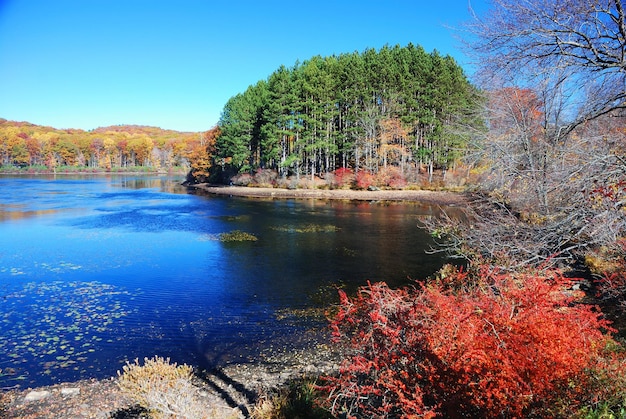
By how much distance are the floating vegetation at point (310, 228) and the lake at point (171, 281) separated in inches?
3.0

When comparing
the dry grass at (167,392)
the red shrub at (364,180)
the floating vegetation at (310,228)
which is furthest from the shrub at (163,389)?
the red shrub at (364,180)

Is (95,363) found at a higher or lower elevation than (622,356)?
lower

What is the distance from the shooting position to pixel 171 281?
15070 mm

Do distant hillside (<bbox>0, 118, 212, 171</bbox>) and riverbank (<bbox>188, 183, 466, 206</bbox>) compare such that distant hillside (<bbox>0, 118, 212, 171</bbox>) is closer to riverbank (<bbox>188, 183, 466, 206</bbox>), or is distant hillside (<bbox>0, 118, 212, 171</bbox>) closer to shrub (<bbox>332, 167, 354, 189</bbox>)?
riverbank (<bbox>188, 183, 466, 206</bbox>)

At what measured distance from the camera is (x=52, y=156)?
121 m

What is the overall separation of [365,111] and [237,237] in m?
34.6

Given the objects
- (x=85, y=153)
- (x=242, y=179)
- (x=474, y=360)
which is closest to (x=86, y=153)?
(x=85, y=153)

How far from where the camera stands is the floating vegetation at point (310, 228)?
83.3ft

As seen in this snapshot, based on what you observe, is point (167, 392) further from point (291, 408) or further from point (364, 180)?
point (364, 180)

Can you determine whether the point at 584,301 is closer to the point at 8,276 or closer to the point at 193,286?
the point at 193,286

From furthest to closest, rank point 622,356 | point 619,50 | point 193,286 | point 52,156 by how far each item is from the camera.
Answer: point 52,156
point 193,286
point 619,50
point 622,356

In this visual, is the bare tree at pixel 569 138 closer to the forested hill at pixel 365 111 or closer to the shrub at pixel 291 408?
the shrub at pixel 291 408

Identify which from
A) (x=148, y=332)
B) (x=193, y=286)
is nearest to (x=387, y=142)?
(x=193, y=286)

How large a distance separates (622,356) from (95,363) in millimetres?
9766
